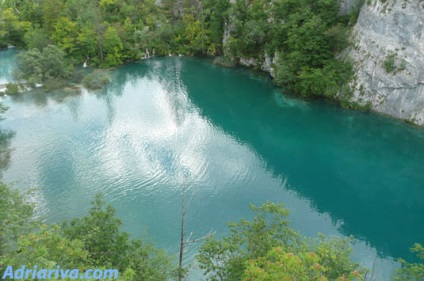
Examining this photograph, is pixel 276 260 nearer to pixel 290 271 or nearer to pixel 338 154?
pixel 290 271

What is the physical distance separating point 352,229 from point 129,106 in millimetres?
27476

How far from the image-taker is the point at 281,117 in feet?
126

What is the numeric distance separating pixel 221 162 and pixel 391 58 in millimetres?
19800

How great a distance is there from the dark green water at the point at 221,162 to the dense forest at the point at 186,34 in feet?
14.8

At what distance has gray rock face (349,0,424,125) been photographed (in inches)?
1334

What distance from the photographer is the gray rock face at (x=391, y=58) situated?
33.9 m

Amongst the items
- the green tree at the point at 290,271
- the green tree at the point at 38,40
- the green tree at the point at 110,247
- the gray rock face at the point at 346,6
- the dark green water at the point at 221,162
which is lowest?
the dark green water at the point at 221,162

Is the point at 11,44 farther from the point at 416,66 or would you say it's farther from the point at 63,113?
the point at 416,66

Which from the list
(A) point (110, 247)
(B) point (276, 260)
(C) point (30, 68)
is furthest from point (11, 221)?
(C) point (30, 68)

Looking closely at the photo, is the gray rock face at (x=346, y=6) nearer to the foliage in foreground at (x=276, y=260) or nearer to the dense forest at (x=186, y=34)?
the dense forest at (x=186, y=34)

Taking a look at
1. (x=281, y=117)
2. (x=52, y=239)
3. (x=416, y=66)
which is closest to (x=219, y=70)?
(x=281, y=117)

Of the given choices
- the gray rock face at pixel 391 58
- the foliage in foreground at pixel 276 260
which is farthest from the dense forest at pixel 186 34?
the foliage in foreground at pixel 276 260

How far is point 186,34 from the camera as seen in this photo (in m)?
57.8

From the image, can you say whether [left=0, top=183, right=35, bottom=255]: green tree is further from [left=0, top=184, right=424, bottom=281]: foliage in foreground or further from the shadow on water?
the shadow on water
